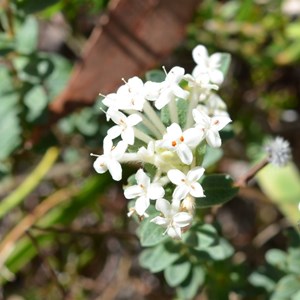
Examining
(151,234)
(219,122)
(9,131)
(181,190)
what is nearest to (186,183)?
(181,190)

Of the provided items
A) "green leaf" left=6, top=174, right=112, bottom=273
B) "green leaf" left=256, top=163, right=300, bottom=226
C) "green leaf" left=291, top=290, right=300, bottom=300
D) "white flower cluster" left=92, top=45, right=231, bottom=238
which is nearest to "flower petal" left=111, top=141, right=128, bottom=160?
"white flower cluster" left=92, top=45, right=231, bottom=238

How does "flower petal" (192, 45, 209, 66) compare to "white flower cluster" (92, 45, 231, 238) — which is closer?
"white flower cluster" (92, 45, 231, 238)

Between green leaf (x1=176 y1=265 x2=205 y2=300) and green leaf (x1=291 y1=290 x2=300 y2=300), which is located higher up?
green leaf (x1=176 y1=265 x2=205 y2=300)

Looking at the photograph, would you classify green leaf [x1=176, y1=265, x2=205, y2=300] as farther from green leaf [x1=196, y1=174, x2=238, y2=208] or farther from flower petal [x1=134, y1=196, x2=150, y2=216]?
flower petal [x1=134, y1=196, x2=150, y2=216]

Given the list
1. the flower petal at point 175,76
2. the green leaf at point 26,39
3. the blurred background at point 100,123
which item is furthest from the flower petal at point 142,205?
the green leaf at point 26,39

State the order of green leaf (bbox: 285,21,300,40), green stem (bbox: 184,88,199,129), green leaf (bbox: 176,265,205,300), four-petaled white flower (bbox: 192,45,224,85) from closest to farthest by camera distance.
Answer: green stem (bbox: 184,88,199,129) → four-petaled white flower (bbox: 192,45,224,85) → green leaf (bbox: 176,265,205,300) → green leaf (bbox: 285,21,300,40)

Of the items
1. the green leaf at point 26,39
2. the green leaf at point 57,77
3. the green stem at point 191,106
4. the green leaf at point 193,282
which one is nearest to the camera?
the green stem at point 191,106

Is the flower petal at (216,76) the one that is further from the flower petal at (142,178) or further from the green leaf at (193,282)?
the green leaf at (193,282)

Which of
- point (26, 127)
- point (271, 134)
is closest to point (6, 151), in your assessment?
point (26, 127)

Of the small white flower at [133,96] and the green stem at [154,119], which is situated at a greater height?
the small white flower at [133,96]
